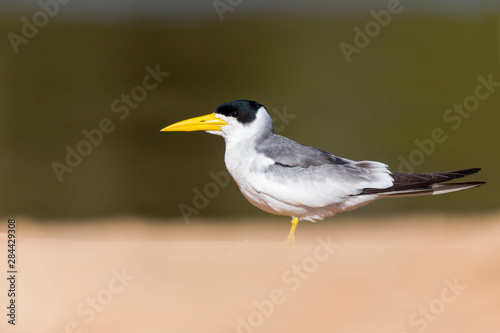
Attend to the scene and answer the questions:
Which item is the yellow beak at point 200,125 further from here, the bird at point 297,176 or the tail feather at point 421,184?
the tail feather at point 421,184

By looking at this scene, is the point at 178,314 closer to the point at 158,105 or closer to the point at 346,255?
the point at 346,255

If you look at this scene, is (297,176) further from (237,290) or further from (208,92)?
(208,92)

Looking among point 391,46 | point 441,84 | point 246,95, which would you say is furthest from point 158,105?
point 441,84

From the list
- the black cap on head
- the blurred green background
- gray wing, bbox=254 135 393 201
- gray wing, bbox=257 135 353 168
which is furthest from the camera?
the blurred green background

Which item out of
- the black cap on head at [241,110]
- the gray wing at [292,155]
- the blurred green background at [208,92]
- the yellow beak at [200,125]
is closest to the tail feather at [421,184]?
the gray wing at [292,155]

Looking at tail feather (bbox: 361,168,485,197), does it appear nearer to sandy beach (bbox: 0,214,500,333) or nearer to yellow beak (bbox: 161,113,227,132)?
sandy beach (bbox: 0,214,500,333)

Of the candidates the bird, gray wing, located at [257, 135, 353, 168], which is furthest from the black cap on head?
gray wing, located at [257, 135, 353, 168]

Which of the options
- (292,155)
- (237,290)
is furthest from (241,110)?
(237,290)
